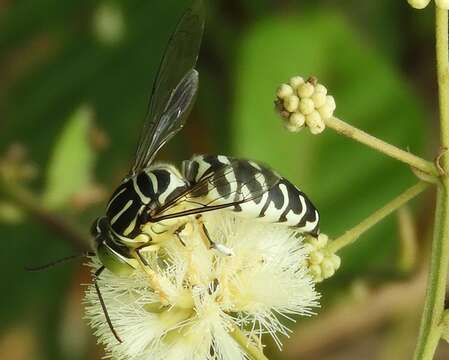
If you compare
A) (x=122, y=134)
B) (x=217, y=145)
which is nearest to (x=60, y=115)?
(x=122, y=134)

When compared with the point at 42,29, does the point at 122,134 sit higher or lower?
lower

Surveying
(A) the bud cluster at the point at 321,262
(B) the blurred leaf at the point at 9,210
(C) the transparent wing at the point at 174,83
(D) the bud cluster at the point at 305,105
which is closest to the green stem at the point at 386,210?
(A) the bud cluster at the point at 321,262

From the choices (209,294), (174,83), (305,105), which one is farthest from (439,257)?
(174,83)

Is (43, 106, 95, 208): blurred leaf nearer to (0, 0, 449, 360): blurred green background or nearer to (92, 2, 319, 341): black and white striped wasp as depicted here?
(0, 0, 449, 360): blurred green background

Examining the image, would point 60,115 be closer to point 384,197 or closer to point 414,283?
point 384,197

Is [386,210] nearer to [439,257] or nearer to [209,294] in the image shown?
[439,257]

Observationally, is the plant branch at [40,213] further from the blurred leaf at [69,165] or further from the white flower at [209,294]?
the white flower at [209,294]

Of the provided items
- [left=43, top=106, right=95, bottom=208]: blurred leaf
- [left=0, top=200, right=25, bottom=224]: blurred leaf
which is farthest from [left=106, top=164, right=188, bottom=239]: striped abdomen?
[left=0, top=200, right=25, bottom=224]: blurred leaf
